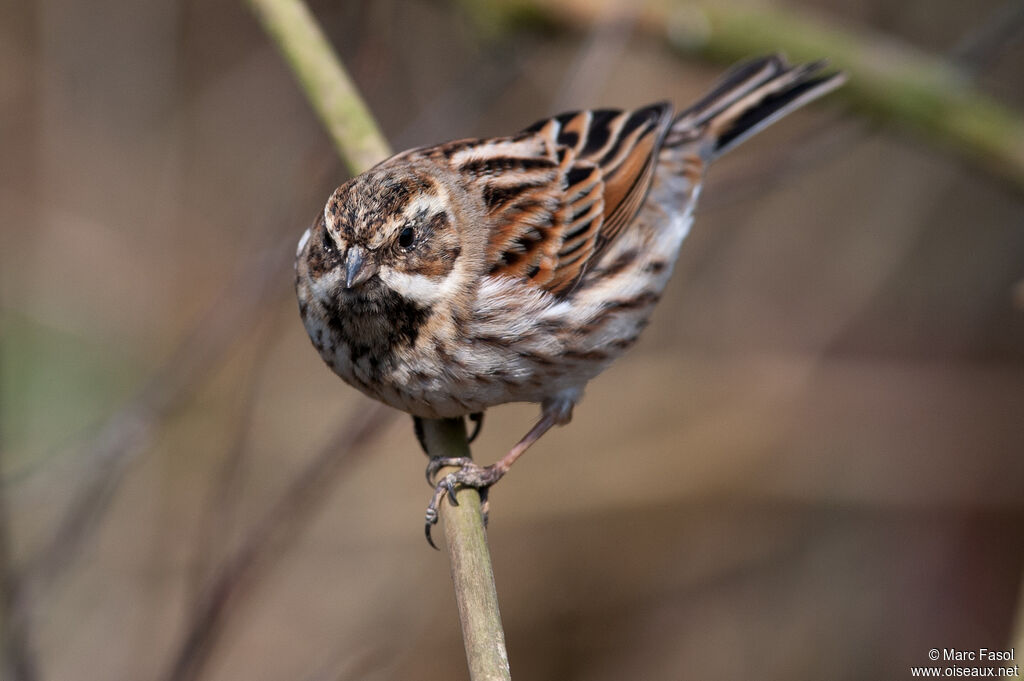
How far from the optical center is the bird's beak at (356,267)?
3674 mm

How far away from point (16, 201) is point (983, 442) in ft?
22.3

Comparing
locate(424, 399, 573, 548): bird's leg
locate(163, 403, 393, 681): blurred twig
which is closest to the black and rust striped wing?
locate(424, 399, 573, 548): bird's leg

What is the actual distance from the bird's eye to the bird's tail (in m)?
2.09

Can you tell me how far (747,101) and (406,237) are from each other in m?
2.33

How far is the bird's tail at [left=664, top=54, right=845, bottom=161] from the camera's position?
5.43m

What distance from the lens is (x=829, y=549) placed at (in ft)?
23.7

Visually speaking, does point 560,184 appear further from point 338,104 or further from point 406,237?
point 338,104

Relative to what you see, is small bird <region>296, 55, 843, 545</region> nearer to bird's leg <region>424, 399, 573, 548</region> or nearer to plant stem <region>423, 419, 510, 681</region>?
bird's leg <region>424, 399, 573, 548</region>

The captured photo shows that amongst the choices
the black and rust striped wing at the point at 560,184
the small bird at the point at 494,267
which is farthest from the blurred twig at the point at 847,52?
the black and rust striped wing at the point at 560,184

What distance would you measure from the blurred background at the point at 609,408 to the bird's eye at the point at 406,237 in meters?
1.91

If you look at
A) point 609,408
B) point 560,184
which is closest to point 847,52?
point 560,184

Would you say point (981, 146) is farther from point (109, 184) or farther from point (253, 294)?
point (109, 184)

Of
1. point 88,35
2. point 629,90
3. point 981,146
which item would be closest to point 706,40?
point 981,146

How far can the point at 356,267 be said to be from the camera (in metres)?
3.69
